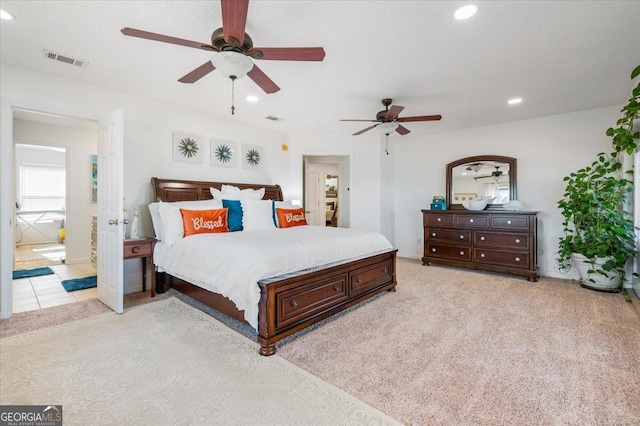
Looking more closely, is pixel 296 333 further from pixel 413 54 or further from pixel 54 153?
pixel 54 153

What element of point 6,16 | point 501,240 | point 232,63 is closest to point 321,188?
point 501,240

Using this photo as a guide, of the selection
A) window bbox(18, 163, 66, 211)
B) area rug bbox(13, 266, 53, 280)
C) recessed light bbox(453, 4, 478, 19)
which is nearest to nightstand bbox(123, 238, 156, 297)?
area rug bbox(13, 266, 53, 280)

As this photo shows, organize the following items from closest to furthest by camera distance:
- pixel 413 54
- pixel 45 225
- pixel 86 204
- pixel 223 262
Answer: pixel 223 262 < pixel 413 54 < pixel 86 204 < pixel 45 225

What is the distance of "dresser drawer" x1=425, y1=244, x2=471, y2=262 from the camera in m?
4.94

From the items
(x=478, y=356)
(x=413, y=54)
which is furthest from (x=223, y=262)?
(x=413, y=54)

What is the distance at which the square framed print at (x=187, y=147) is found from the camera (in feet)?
14.1

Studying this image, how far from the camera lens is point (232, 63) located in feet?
7.12

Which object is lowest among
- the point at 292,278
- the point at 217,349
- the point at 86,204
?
the point at 217,349

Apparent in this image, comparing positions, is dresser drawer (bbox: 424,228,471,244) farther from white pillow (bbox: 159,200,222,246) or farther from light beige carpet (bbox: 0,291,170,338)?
light beige carpet (bbox: 0,291,170,338)

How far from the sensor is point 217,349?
230cm

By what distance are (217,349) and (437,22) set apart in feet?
10.2

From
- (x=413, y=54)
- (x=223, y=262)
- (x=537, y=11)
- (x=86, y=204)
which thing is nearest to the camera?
(x=537, y=11)

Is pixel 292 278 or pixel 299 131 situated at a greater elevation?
pixel 299 131

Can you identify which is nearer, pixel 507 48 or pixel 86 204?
pixel 507 48
